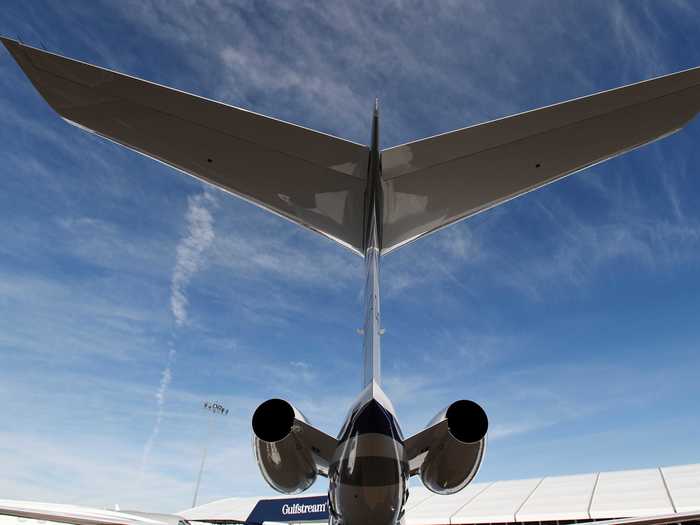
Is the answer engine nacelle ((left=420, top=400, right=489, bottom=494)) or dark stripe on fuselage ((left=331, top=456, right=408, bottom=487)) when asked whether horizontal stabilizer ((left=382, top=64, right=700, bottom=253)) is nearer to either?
engine nacelle ((left=420, top=400, right=489, bottom=494))

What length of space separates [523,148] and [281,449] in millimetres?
4079

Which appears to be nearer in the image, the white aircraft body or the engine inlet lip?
the white aircraft body

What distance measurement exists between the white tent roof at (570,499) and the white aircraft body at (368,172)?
10.2 meters

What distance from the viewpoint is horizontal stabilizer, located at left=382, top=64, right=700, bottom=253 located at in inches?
189

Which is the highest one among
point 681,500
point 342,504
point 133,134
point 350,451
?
point 133,134

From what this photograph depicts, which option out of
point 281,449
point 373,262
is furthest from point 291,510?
point 281,449

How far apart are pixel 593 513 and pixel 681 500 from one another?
2574 mm

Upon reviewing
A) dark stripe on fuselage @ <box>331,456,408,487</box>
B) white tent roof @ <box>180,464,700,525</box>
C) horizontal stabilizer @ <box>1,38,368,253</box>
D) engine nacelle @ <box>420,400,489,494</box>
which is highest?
horizontal stabilizer @ <box>1,38,368,253</box>

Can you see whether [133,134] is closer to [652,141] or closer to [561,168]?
[561,168]

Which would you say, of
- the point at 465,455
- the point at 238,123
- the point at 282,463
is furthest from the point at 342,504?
the point at 238,123

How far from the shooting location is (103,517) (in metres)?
5.23

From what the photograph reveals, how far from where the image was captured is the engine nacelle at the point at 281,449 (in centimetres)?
404

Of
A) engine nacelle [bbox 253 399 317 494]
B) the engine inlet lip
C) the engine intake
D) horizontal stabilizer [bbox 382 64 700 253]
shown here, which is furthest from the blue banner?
the engine intake

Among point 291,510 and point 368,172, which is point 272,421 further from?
point 291,510
